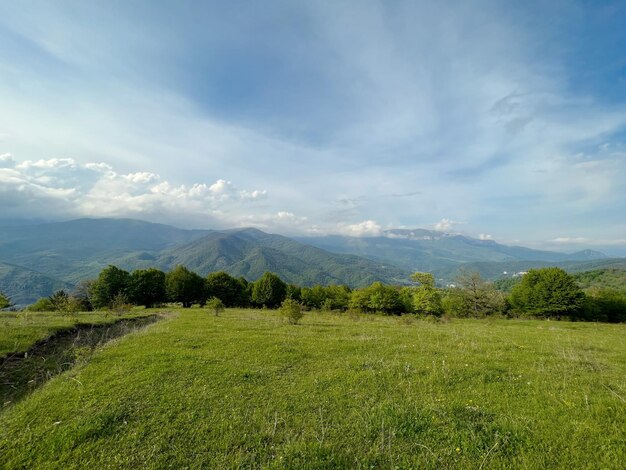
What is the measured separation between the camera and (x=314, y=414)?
9016 mm

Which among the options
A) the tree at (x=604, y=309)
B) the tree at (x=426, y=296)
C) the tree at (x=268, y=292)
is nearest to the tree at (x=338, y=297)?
the tree at (x=268, y=292)

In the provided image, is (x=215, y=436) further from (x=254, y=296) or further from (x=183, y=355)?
(x=254, y=296)

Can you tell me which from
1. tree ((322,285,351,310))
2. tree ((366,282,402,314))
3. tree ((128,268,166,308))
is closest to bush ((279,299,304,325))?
tree ((366,282,402,314))

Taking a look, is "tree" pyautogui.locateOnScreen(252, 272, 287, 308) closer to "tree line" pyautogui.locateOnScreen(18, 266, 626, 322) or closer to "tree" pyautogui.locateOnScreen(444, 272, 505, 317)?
"tree line" pyautogui.locateOnScreen(18, 266, 626, 322)

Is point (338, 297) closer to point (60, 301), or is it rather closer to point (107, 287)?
point (107, 287)

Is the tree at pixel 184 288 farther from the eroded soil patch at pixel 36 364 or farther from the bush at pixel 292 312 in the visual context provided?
the bush at pixel 292 312

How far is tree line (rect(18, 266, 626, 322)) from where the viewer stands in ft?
235

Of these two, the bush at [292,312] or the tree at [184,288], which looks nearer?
the bush at [292,312]

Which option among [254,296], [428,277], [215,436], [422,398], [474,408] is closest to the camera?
[215,436]

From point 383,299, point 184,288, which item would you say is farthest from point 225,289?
point 383,299

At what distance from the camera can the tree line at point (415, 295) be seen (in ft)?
235

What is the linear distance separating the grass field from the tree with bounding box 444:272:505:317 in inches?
2497

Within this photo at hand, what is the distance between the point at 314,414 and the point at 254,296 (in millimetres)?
85787

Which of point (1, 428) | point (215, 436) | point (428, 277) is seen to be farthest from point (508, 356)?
point (428, 277)
